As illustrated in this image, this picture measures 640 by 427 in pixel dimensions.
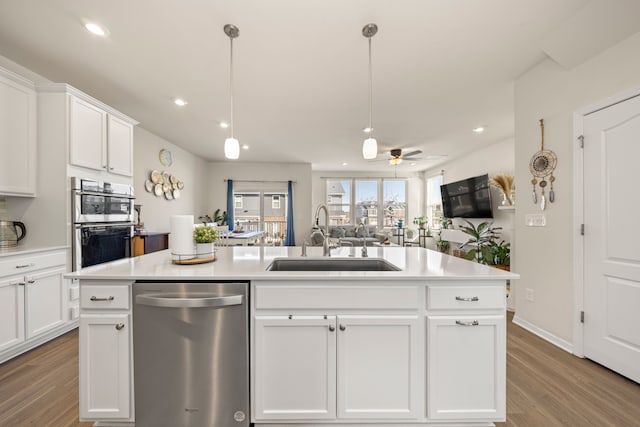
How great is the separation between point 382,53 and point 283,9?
987 mm

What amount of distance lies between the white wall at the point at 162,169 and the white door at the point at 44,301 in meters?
2.15

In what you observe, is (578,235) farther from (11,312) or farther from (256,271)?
(11,312)

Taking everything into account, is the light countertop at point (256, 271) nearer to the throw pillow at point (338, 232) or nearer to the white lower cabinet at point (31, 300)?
the white lower cabinet at point (31, 300)

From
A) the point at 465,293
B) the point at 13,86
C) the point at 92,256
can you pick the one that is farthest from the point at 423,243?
the point at 13,86

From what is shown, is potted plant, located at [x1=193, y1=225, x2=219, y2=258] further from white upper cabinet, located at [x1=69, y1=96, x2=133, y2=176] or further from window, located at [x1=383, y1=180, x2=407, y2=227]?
window, located at [x1=383, y1=180, x2=407, y2=227]

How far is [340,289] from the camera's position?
1.37 metres

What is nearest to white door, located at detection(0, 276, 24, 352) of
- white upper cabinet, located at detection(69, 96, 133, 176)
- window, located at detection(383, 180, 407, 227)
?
white upper cabinet, located at detection(69, 96, 133, 176)

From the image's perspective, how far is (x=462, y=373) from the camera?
53.6 inches

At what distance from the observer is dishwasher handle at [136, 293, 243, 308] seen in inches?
50.7

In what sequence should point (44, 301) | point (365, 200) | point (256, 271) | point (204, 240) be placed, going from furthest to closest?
1. point (365, 200)
2. point (44, 301)
3. point (204, 240)
4. point (256, 271)

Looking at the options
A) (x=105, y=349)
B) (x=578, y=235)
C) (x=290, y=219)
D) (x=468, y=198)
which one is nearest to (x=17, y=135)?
(x=105, y=349)

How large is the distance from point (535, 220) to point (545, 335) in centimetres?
110

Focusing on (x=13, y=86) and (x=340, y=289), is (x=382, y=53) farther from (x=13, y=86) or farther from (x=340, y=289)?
(x=13, y=86)

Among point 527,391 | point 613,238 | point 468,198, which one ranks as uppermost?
point 468,198
